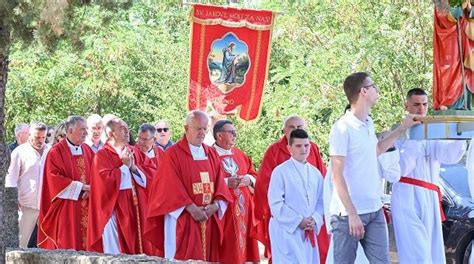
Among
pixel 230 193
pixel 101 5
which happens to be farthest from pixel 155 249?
pixel 101 5

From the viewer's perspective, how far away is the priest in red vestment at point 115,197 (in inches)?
540

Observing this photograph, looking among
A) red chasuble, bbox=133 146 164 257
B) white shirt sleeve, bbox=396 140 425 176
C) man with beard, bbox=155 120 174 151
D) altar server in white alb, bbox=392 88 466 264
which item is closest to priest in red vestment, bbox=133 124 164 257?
red chasuble, bbox=133 146 164 257

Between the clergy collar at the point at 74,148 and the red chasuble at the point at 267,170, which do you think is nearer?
the red chasuble at the point at 267,170

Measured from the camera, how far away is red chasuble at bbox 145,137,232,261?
12117mm

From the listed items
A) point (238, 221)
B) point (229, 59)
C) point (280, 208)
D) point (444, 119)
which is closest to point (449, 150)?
point (444, 119)

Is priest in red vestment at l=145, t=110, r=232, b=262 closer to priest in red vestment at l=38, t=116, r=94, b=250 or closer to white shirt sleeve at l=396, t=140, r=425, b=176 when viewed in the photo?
priest in red vestment at l=38, t=116, r=94, b=250

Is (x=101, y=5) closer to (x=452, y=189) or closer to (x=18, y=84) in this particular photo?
(x=452, y=189)

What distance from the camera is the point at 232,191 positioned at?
13469 millimetres

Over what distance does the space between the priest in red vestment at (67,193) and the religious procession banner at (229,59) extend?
205 cm

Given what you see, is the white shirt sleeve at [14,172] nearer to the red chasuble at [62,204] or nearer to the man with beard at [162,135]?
the red chasuble at [62,204]

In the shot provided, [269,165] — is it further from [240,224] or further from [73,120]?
[73,120]

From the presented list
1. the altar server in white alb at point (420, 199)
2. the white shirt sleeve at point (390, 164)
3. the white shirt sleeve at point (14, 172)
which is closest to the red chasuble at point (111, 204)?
the white shirt sleeve at point (14, 172)

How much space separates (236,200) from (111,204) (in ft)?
4.66

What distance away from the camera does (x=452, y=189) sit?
14070 mm
